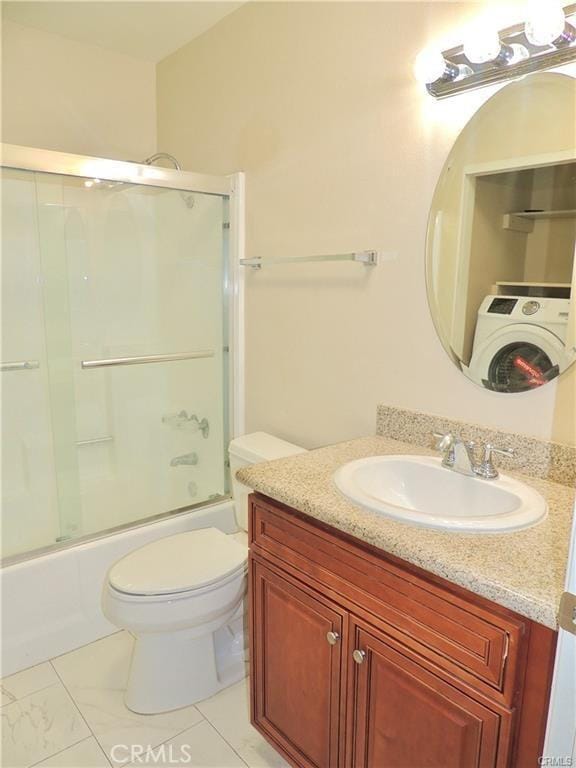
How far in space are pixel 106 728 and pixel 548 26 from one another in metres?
2.20

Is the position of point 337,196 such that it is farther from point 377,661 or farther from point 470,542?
point 377,661

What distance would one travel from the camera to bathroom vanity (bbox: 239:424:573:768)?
898mm

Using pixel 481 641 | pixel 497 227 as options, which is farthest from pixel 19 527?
pixel 497 227

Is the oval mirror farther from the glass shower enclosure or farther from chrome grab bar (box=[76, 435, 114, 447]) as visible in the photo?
chrome grab bar (box=[76, 435, 114, 447])

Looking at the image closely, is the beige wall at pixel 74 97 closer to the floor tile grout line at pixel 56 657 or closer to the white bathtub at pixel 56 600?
the white bathtub at pixel 56 600

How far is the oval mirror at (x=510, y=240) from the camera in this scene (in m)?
1.29

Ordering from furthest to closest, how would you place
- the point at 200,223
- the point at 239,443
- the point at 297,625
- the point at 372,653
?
the point at 200,223
the point at 239,443
the point at 297,625
the point at 372,653

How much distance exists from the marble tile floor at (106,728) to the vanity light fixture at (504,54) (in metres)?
1.94

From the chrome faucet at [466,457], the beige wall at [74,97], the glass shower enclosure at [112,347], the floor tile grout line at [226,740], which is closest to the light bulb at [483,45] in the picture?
the chrome faucet at [466,457]

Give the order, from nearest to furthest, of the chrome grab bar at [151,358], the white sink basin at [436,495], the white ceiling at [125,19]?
the white sink basin at [436,495]
the white ceiling at [125,19]
the chrome grab bar at [151,358]

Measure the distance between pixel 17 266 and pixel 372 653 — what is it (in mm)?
2022

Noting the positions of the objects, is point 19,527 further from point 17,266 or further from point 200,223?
point 200,223

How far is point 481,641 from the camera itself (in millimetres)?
929

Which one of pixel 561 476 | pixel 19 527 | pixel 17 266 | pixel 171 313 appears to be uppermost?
pixel 17 266
